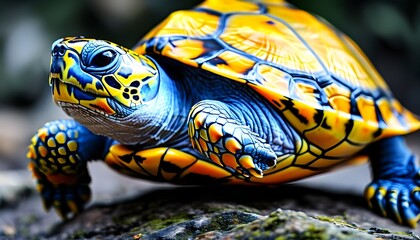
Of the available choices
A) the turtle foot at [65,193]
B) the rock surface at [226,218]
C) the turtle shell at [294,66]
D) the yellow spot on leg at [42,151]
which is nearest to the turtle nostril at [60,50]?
the turtle shell at [294,66]

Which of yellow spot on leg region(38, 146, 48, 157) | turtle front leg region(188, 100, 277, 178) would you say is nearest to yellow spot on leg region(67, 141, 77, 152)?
yellow spot on leg region(38, 146, 48, 157)

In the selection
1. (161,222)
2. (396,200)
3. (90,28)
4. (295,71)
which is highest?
(90,28)

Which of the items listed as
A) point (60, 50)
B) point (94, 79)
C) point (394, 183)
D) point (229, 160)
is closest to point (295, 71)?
point (229, 160)

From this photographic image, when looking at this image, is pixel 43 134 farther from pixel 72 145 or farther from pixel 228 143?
pixel 228 143

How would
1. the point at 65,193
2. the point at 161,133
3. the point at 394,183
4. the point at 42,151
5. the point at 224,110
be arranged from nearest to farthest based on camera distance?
the point at 224,110 → the point at 161,133 → the point at 42,151 → the point at 394,183 → the point at 65,193

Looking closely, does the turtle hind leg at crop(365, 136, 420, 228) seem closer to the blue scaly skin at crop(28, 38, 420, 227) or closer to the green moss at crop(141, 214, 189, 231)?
the blue scaly skin at crop(28, 38, 420, 227)
